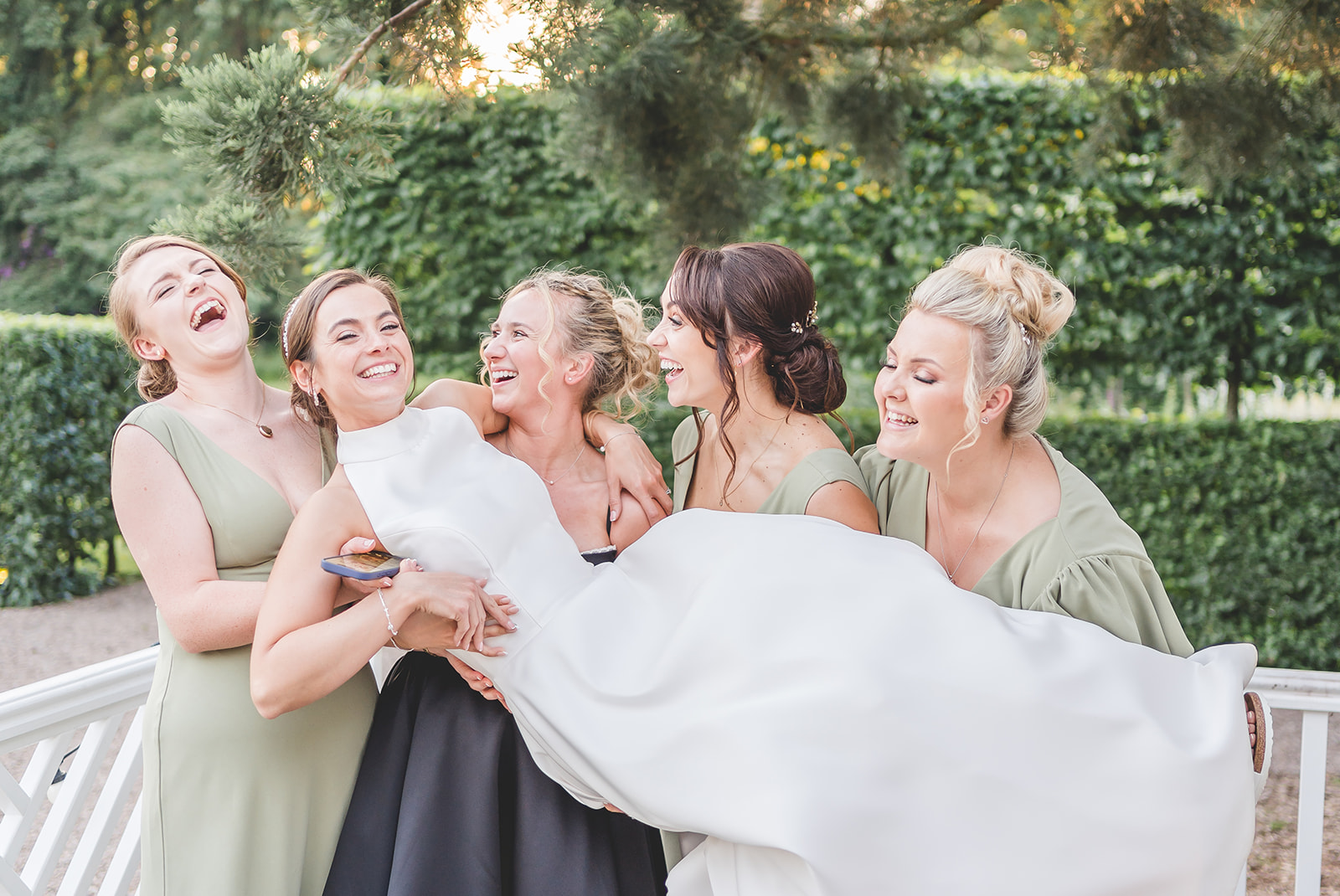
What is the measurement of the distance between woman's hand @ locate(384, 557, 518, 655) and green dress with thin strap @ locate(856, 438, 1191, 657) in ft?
3.47

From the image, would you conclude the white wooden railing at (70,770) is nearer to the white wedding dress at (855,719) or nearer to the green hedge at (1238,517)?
the white wedding dress at (855,719)

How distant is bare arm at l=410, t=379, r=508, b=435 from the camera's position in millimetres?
2438

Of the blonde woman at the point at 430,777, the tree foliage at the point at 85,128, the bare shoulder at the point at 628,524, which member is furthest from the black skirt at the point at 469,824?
the tree foliage at the point at 85,128

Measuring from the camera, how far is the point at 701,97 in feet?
12.6

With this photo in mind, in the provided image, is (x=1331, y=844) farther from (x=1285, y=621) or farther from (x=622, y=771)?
(x=622, y=771)

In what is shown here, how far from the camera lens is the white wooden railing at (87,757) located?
2283 millimetres

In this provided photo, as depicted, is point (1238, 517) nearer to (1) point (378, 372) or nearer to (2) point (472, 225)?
(2) point (472, 225)

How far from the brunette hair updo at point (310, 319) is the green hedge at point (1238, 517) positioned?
4215mm

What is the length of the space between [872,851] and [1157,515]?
4.68 m

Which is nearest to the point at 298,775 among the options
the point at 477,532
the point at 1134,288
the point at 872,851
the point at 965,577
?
the point at 477,532

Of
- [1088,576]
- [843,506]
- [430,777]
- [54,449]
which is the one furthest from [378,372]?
[54,449]

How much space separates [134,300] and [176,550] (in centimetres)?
60

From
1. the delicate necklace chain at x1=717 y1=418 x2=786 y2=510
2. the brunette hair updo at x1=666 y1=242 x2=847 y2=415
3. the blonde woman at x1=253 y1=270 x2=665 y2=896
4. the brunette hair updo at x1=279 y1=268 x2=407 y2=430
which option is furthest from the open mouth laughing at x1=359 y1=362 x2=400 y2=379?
the delicate necklace chain at x1=717 y1=418 x2=786 y2=510

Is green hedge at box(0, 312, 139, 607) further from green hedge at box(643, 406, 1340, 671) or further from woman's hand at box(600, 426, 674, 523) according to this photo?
green hedge at box(643, 406, 1340, 671)
